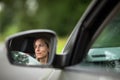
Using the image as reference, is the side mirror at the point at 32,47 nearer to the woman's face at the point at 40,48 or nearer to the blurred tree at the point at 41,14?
the woman's face at the point at 40,48

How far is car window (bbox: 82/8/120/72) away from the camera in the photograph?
3.37m

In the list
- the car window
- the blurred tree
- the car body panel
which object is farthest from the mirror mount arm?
the blurred tree

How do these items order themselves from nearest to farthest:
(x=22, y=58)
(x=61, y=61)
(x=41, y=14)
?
(x=61, y=61) → (x=22, y=58) → (x=41, y=14)

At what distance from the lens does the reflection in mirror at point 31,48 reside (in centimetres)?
354

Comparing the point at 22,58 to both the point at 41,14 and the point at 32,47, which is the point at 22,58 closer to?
the point at 32,47

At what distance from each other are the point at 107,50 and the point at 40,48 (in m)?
0.39

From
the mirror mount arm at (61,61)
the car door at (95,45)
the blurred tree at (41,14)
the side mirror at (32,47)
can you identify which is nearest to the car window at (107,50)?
the car door at (95,45)

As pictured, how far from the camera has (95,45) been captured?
3.46 meters

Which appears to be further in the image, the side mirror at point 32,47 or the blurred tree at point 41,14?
the blurred tree at point 41,14

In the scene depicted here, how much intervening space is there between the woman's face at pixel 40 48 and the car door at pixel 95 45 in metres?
0.12

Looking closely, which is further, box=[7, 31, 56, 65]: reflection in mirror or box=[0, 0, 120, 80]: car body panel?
box=[7, 31, 56, 65]: reflection in mirror

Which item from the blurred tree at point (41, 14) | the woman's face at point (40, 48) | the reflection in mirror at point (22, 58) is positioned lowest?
the blurred tree at point (41, 14)

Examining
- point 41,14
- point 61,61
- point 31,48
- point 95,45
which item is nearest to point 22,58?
point 31,48

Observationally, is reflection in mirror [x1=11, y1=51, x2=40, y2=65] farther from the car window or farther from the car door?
the car window
